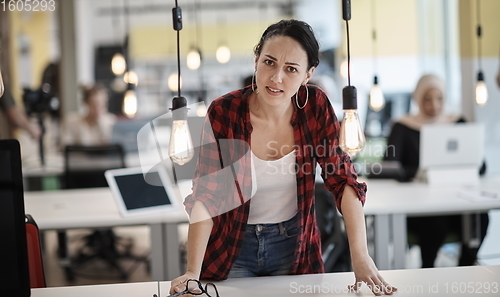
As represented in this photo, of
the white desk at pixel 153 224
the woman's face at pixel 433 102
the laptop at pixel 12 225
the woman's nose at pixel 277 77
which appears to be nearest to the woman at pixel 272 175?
the woman's nose at pixel 277 77

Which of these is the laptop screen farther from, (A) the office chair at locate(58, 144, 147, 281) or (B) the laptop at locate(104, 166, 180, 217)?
(A) the office chair at locate(58, 144, 147, 281)

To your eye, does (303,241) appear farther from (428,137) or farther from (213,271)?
(428,137)

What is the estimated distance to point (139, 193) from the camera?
2.76 metres

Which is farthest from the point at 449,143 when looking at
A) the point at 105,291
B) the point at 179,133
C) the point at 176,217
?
the point at 105,291

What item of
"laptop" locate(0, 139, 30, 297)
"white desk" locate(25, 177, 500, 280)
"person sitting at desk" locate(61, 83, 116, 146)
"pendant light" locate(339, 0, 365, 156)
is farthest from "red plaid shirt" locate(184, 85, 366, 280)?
"person sitting at desk" locate(61, 83, 116, 146)

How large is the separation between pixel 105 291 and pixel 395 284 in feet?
2.74

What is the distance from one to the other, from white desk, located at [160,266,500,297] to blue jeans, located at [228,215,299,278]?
0.14 m

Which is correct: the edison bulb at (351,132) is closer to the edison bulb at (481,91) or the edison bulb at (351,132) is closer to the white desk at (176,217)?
the white desk at (176,217)

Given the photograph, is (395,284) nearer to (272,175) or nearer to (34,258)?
(272,175)

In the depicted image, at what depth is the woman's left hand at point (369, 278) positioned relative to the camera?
1459mm

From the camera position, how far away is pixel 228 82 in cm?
1175

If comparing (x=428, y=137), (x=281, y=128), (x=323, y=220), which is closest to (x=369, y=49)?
(x=428, y=137)

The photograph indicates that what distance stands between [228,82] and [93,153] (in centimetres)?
784

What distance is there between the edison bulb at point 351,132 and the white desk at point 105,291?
70cm
